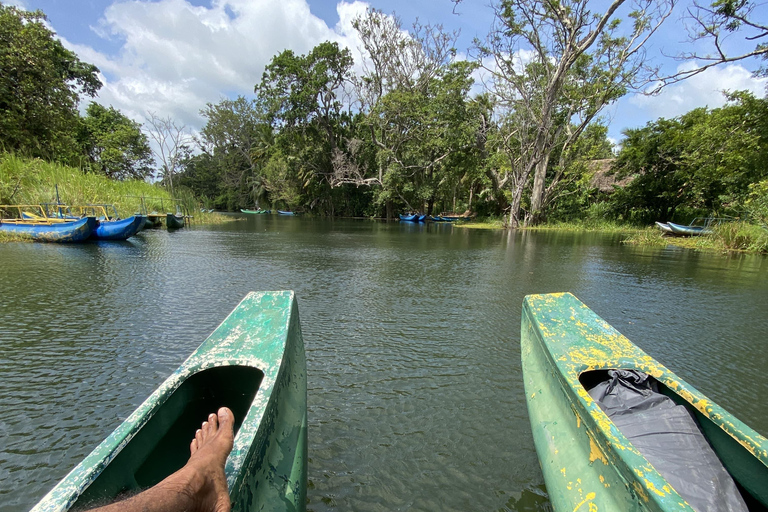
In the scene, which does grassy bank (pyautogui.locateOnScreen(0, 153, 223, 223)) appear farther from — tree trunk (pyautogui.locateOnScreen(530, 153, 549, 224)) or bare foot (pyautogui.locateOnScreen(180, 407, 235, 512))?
tree trunk (pyautogui.locateOnScreen(530, 153, 549, 224))

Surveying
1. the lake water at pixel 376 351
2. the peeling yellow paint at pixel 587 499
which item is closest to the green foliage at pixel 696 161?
the lake water at pixel 376 351

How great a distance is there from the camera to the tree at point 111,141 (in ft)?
86.8

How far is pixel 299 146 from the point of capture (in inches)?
1288

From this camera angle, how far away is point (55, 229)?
11.4 metres

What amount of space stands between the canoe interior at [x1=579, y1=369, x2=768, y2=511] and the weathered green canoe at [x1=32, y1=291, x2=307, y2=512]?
198 cm

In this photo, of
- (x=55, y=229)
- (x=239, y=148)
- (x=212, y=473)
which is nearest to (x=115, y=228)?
(x=55, y=229)

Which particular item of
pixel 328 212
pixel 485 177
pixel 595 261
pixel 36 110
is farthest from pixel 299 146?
pixel 595 261

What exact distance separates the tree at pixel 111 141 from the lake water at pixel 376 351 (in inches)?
868

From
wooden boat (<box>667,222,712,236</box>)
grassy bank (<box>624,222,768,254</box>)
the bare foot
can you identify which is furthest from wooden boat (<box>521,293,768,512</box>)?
wooden boat (<box>667,222,712,236</box>)

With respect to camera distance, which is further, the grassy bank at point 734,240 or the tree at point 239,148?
the tree at point 239,148

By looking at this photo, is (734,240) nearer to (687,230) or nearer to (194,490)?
(687,230)

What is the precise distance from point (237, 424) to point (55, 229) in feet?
43.6

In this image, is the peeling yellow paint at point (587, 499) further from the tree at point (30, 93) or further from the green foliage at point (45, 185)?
the tree at point (30, 93)

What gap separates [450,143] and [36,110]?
72.9 feet
